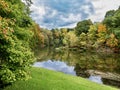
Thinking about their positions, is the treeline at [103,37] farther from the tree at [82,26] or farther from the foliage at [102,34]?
the tree at [82,26]

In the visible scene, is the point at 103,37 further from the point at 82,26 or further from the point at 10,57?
the point at 10,57

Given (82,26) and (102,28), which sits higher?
(82,26)

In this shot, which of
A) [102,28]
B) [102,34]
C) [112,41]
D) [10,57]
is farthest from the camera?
[102,28]

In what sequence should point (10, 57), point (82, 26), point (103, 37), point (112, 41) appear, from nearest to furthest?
point (10, 57), point (112, 41), point (103, 37), point (82, 26)

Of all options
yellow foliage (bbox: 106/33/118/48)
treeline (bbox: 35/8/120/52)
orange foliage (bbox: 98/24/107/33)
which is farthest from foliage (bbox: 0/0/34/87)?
orange foliage (bbox: 98/24/107/33)

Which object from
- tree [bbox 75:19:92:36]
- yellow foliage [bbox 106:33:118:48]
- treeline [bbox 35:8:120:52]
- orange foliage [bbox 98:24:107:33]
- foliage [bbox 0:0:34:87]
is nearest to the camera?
foliage [bbox 0:0:34:87]

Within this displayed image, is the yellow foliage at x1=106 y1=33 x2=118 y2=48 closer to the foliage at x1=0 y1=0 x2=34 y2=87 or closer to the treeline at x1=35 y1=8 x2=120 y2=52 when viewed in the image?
the treeline at x1=35 y1=8 x2=120 y2=52

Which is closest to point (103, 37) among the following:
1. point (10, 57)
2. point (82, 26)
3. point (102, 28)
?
point (102, 28)

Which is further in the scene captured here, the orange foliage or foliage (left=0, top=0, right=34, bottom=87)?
the orange foliage

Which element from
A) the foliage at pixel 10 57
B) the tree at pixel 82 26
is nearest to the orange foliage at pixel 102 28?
the tree at pixel 82 26

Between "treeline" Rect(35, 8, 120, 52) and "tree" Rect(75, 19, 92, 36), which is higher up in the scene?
"tree" Rect(75, 19, 92, 36)

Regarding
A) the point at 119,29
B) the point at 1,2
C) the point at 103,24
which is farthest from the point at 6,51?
the point at 103,24

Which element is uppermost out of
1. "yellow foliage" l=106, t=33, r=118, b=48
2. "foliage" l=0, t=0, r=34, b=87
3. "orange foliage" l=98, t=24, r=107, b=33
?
"orange foliage" l=98, t=24, r=107, b=33

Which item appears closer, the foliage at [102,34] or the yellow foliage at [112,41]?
the yellow foliage at [112,41]
